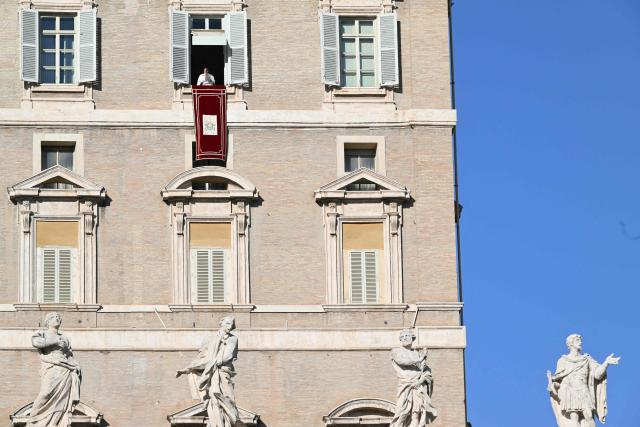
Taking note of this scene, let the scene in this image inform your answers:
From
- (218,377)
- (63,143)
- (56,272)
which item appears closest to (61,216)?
(56,272)

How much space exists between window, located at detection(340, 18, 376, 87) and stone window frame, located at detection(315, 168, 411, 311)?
2662mm

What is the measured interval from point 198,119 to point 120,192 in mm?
2733

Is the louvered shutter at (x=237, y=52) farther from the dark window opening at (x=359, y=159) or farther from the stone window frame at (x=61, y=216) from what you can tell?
the stone window frame at (x=61, y=216)

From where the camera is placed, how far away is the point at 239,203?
77000 mm

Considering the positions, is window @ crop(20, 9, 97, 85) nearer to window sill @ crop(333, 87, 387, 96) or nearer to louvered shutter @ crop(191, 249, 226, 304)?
louvered shutter @ crop(191, 249, 226, 304)

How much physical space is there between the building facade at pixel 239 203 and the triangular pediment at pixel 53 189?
0.06m

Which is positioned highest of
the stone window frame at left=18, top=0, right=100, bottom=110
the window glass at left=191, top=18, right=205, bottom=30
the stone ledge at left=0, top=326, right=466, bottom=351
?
the window glass at left=191, top=18, right=205, bottom=30

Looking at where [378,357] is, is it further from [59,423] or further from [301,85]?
[59,423]

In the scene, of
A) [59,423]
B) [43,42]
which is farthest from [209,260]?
[59,423]

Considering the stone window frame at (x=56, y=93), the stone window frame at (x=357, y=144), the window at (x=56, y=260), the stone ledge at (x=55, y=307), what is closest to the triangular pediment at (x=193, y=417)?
the stone ledge at (x=55, y=307)

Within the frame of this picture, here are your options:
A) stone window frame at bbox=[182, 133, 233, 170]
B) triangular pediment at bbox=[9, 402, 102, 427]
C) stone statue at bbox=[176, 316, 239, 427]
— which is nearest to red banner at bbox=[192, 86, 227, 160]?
stone window frame at bbox=[182, 133, 233, 170]

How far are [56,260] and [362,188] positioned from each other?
801cm

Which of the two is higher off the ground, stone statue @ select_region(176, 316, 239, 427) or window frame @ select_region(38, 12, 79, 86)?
window frame @ select_region(38, 12, 79, 86)

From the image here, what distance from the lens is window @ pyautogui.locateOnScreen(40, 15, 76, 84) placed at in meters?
77.8
